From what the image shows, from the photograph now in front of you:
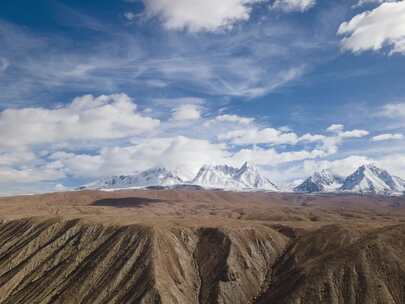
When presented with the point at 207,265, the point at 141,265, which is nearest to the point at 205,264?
the point at 207,265

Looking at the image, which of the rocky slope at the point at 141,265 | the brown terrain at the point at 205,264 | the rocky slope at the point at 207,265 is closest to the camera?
the rocky slope at the point at 207,265

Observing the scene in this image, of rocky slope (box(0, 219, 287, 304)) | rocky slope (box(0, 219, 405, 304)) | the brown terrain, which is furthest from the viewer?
rocky slope (box(0, 219, 287, 304))

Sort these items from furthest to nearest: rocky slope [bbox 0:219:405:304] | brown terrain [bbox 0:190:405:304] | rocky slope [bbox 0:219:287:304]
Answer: rocky slope [bbox 0:219:287:304], brown terrain [bbox 0:190:405:304], rocky slope [bbox 0:219:405:304]

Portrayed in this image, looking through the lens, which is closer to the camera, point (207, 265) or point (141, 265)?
point (141, 265)

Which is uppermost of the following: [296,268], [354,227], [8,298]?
[354,227]

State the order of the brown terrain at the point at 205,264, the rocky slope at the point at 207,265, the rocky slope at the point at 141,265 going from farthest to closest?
the rocky slope at the point at 141,265
the brown terrain at the point at 205,264
the rocky slope at the point at 207,265

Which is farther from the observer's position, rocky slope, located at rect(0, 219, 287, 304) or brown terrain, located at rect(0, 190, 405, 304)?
rocky slope, located at rect(0, 219, 287, 304)

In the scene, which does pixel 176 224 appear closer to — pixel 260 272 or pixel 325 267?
pixel 260 272

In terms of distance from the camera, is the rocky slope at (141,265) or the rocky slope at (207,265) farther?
the rocky slope at (141,265)

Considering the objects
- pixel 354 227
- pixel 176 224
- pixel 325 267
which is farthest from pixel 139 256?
pixel 354 227

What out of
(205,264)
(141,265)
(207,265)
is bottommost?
(207,265)

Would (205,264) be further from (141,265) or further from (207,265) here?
(141,265)
